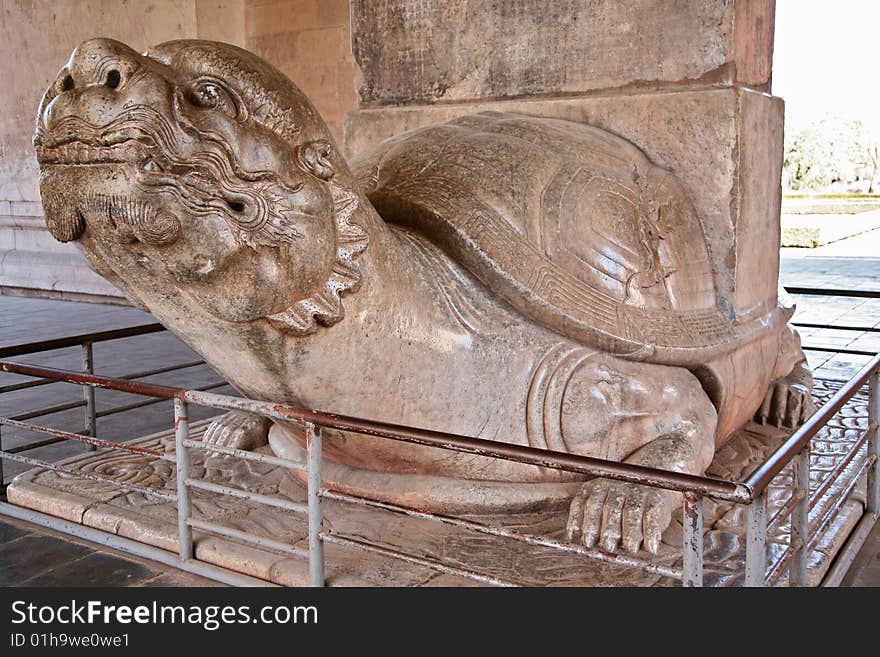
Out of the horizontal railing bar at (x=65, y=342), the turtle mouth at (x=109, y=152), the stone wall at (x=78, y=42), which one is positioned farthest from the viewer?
the stone wall at (x=78, y=42)

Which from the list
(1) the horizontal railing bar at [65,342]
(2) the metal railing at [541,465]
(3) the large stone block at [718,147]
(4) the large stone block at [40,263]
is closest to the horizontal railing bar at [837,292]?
(3) the large stone block at [718,147]

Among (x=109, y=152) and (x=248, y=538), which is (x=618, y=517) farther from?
(x=109, y=152)

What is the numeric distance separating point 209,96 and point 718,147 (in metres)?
2.07

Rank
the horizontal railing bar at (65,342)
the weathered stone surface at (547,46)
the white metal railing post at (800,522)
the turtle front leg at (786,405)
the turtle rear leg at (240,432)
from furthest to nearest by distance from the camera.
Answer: the turtle front leg at (786,405), the turtle rear leg at (240,432), the weathered stone surface at (547,46), the horizontal railing bar at (65,342), the white metal railing post at (800,522)

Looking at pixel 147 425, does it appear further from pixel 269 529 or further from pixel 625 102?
pixel 625 102

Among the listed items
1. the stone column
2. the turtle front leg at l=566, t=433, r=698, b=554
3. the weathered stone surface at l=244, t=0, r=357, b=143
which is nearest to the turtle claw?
the turtle front leg at l=566, t=433, r=698, b=554

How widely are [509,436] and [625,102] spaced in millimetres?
1527

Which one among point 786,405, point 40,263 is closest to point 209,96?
point 786,405

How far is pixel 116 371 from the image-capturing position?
20.9ft

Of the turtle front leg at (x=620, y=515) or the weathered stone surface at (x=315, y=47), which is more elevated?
the weathered stone surface at (x=315, y=47)

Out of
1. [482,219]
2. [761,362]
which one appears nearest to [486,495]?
[482,219]

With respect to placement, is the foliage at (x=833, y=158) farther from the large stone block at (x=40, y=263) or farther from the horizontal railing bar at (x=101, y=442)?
the horizontal railing bar at (x=101, y=442)

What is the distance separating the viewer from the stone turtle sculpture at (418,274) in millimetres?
2188

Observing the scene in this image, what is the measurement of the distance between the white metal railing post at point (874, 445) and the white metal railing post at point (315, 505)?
1.92 metres
